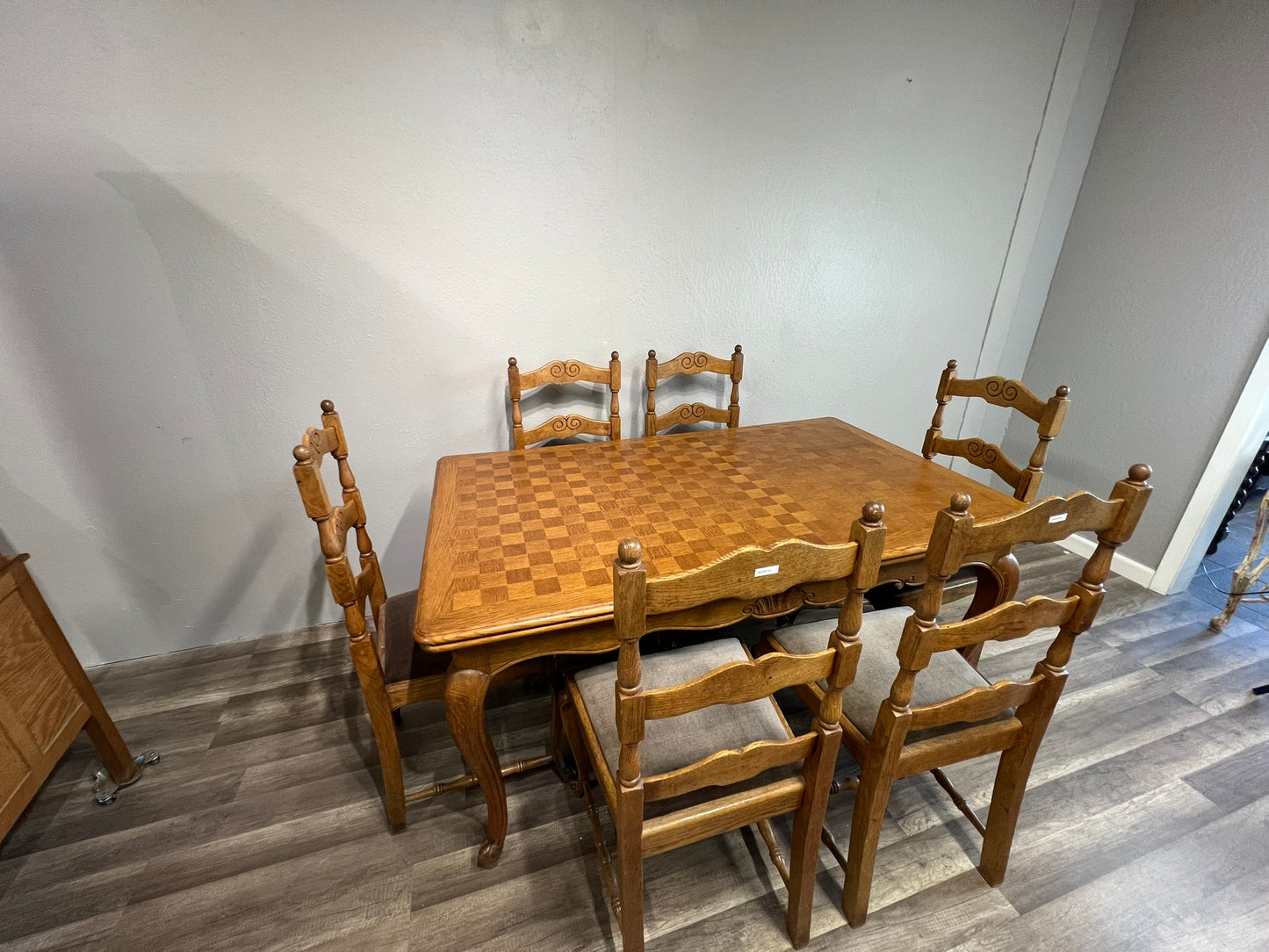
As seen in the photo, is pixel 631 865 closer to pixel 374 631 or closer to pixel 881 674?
pixel 881 674

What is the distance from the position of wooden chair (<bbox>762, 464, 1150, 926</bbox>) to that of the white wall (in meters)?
1.46

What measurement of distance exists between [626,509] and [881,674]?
0.72m

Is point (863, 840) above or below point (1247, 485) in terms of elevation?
below

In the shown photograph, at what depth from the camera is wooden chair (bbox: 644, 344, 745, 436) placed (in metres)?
2.06

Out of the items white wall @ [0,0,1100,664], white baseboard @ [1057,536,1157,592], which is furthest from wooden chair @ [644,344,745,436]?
white baseboard @ [1057,536,1157,592]

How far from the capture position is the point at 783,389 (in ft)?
8.00

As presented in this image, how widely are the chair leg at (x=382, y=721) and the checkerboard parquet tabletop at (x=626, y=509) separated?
228mm

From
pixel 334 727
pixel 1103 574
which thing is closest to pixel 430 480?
pixel 334 727

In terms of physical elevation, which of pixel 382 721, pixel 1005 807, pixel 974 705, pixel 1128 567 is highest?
pixel 974 705

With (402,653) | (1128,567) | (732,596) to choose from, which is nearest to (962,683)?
(732,596)

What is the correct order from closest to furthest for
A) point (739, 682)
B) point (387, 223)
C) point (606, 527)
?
point (739, 682), point (606, 527), point (387, 223)

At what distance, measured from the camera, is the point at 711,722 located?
3.61 ft

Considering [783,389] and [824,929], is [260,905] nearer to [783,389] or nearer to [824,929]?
[824,929]

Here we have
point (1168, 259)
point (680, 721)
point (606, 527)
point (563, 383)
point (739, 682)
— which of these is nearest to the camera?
point (739, 682)
